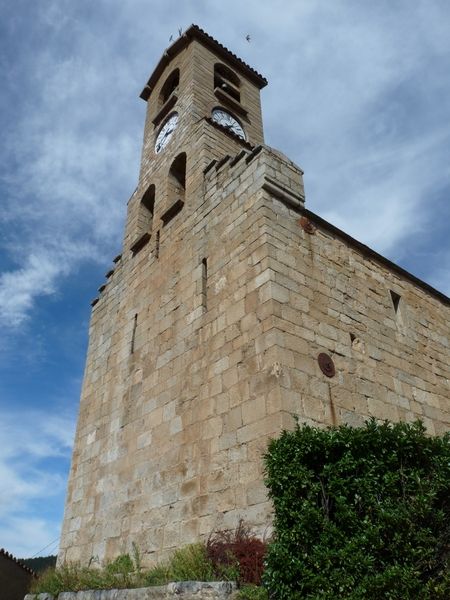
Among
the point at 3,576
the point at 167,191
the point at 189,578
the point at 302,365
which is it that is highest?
the point at 167,191

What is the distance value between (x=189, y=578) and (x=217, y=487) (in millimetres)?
1086

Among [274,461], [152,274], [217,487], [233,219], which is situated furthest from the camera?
[152,274]

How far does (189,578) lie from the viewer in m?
5.39

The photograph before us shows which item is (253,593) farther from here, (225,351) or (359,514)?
(225,351)

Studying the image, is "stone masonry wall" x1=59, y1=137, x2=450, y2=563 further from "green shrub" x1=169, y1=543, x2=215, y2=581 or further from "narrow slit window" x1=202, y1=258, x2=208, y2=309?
"green shrub" x1=169, y1=543, x2=215, y2=581

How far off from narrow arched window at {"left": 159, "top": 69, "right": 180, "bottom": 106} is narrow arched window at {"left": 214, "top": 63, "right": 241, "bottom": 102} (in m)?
1.13

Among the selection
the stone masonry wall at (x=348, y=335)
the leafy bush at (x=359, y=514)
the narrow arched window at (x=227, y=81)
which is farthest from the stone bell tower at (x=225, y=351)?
the narrow arched window at (x=227, y=81)

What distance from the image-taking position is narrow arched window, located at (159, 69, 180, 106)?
1398cm

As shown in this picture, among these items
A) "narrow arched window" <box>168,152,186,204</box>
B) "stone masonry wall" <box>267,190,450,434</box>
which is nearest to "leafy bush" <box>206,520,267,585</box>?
"stone masonry wall" <box>267,190,450,434</box>

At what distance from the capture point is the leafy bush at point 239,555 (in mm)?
5043

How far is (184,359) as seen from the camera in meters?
7.78

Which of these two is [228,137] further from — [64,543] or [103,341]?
[64,543]

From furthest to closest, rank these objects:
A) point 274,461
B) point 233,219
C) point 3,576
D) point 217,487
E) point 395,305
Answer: point 3,576, point 395,305, point 233,219, point 217,487, point 274,461

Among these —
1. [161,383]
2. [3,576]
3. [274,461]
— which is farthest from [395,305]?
[3,576]
